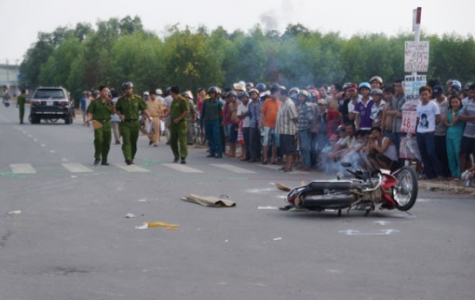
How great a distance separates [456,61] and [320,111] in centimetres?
5678

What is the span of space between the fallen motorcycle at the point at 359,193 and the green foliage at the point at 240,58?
2079 cm

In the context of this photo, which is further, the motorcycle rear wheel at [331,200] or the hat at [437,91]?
the hat at [437,91]

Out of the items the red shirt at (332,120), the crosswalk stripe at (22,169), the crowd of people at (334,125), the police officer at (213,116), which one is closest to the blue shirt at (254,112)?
the crowd of people at (334,125)

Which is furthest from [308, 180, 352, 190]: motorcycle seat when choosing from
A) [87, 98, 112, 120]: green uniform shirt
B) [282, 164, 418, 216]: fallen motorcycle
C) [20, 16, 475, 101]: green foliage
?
[20, 16, 475, 101]: green foliage

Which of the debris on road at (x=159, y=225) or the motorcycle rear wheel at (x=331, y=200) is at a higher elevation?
the motorcycle rear wheel at (x=331, y=200)

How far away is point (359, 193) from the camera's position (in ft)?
39.0

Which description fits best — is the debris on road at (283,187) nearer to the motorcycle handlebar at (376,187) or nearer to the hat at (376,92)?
the motorcycle handlebar at (376,187)

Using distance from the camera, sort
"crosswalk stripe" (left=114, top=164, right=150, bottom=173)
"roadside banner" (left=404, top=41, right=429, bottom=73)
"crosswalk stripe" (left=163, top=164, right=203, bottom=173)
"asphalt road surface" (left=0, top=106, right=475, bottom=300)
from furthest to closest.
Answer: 1. "crosswalk stripe" (left=163, top=164, right=203, bottom=173)
2. "crosswalk stripe" (left=114, top=164, right=150, bottom=173)
3. "roadside banner" (left=404, top=41, right=429, bottom=73)
4. "asphalt road surface" (left=0, top=106, right=475, bottom=300)

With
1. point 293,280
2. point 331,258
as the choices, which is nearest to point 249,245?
point 331,258

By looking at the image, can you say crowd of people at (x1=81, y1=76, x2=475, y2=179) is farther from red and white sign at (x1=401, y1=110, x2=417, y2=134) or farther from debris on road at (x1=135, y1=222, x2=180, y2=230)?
debris on road at (x1=135, y1=222, x2=180, y2=230)

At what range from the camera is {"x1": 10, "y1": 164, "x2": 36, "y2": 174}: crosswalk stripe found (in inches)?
739

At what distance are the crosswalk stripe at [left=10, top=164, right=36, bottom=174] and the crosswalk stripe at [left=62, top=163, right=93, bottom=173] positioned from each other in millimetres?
807

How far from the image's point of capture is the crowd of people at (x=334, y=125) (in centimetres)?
1698

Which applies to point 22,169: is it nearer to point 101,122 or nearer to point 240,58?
point 101,122
